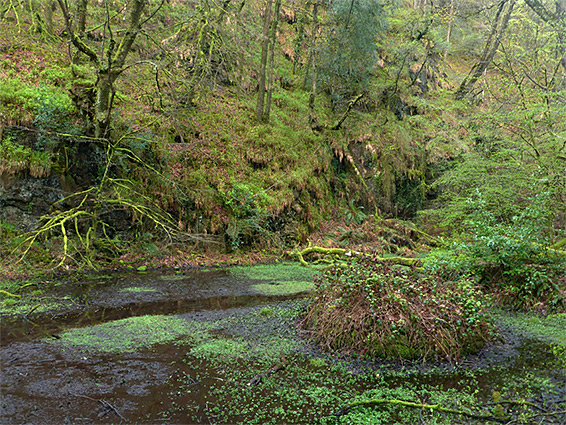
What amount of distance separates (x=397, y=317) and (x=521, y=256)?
11.2 feet

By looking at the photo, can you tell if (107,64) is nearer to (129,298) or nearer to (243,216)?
(243,216)

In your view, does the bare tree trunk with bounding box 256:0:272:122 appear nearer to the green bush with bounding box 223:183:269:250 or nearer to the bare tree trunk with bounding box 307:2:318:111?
the bare tree trunk with bounding box 307:2:318:111

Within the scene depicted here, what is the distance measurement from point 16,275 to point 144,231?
3.18 meters

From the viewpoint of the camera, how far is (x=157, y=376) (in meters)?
4.18

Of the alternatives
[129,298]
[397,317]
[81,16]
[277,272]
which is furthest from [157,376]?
[81,16]

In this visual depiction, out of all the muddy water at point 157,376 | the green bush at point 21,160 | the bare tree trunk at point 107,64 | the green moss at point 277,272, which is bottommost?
the green moss at point 277,272

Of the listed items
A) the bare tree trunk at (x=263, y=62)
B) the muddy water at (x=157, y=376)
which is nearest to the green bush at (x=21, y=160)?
the muddy water at (x=157, y=376)

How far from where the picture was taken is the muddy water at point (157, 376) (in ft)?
11.4

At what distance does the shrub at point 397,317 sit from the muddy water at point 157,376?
10.6 inches

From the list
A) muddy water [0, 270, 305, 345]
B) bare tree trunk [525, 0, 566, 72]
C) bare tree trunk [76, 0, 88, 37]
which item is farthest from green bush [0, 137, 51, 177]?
bare tree trunk [525, 0, 566, 72]

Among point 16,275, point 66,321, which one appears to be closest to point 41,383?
point 66,321

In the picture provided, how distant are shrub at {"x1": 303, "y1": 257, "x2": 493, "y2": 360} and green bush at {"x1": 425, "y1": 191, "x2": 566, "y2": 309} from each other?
1394 mm

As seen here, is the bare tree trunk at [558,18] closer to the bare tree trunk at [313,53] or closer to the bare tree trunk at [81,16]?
the bare tree trunk at [313,53]

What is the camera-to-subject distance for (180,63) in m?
14.3
